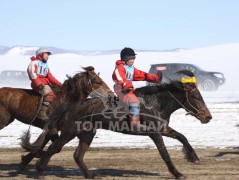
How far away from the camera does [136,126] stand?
10.5 metres

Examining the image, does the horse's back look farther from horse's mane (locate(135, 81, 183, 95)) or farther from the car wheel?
the car wheel

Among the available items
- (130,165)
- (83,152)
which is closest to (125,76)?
(83,152)

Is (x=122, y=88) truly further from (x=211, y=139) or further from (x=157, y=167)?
(x=211, y=139)

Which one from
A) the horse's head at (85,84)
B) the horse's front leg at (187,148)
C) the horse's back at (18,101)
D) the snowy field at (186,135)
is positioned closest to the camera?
the horse's front leg at (187,148)

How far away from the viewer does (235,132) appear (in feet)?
60.1

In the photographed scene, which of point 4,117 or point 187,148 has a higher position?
point 4,117

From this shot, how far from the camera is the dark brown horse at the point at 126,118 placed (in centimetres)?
1062

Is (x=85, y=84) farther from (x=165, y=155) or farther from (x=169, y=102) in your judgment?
(x=165, y=155)

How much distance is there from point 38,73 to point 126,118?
8.94 ft

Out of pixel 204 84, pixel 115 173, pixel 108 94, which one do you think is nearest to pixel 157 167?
pixel 115 173

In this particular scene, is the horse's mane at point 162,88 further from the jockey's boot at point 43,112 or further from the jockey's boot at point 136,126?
the jockey's boot at point 43,112

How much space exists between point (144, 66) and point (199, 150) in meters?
51.4

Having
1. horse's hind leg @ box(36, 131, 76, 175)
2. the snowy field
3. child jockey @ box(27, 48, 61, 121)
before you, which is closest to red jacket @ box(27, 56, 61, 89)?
child jockey @ box(27, 48, 61, 121)

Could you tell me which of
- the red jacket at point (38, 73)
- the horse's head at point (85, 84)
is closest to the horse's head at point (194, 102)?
the horse's head at point (85, 84)
